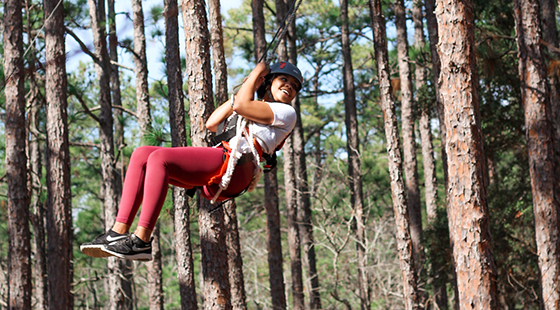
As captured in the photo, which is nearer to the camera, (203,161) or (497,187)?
(203,161)

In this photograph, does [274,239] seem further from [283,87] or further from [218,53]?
[283,87]

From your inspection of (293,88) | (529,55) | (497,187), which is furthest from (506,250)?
(293,88)

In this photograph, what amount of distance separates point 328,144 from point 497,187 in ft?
32.6

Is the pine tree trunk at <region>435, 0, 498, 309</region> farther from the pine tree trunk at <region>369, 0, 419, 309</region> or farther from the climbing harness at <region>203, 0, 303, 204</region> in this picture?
the pine tree trunk at <region>369, 0, 419, 309</region>

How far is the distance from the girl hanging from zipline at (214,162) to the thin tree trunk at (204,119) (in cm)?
236

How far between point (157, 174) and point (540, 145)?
629cm

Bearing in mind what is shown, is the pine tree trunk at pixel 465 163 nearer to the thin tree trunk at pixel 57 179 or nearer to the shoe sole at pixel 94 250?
the shoe sole at pixel 94 250

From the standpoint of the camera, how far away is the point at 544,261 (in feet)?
24.4

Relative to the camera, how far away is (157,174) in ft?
9.58

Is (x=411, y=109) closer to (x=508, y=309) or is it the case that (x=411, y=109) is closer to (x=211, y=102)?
(x=508, y=309)

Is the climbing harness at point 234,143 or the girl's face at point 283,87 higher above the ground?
the girl's face at point 283,87

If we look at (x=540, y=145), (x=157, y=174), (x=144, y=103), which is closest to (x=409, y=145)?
(x=540, y=145)

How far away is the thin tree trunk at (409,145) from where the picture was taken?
12.1 metres

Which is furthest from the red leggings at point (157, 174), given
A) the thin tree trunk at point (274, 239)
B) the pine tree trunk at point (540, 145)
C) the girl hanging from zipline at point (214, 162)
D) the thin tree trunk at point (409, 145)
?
the thin tree trunk at point (409, 145)
